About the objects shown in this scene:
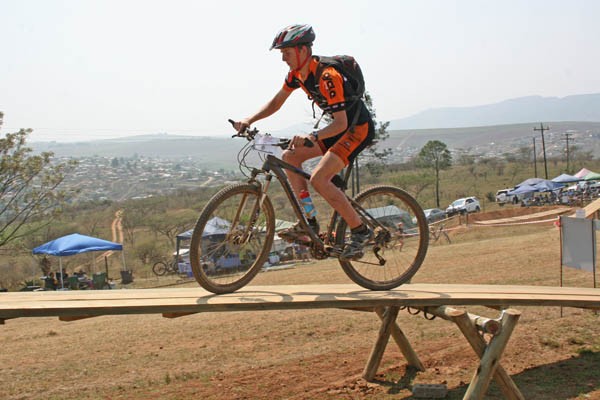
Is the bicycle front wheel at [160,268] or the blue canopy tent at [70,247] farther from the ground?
the blue canopy tent at [70,247]

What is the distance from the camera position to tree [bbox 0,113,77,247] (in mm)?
33406

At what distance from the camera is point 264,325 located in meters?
10.4

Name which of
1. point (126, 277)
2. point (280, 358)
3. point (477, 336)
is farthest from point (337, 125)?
point (126, 277)

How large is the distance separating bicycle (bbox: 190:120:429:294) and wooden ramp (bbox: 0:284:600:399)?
0.59 feet

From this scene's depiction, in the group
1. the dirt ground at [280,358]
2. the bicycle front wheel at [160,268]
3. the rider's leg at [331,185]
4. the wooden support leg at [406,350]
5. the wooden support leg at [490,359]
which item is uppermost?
the rider's leg at [331,185]

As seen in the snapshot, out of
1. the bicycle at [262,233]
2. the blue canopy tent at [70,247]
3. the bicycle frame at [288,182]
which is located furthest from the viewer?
the blue canopy tent at [70,247]

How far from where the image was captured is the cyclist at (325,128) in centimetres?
541

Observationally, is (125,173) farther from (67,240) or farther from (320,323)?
(320,323)

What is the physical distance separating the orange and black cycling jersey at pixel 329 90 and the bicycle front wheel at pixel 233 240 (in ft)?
3.04

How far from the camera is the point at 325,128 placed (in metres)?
5.51

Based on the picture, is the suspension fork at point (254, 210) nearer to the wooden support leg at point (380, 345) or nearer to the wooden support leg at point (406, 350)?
the wooden support leg at point (380, 345)

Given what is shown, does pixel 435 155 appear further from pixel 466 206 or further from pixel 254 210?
pixel 254 210

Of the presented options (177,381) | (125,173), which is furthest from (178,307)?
(125,173)

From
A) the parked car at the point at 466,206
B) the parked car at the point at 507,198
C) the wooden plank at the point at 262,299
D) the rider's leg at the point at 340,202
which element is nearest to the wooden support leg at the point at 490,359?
the wooden plank at the point at 262,299
